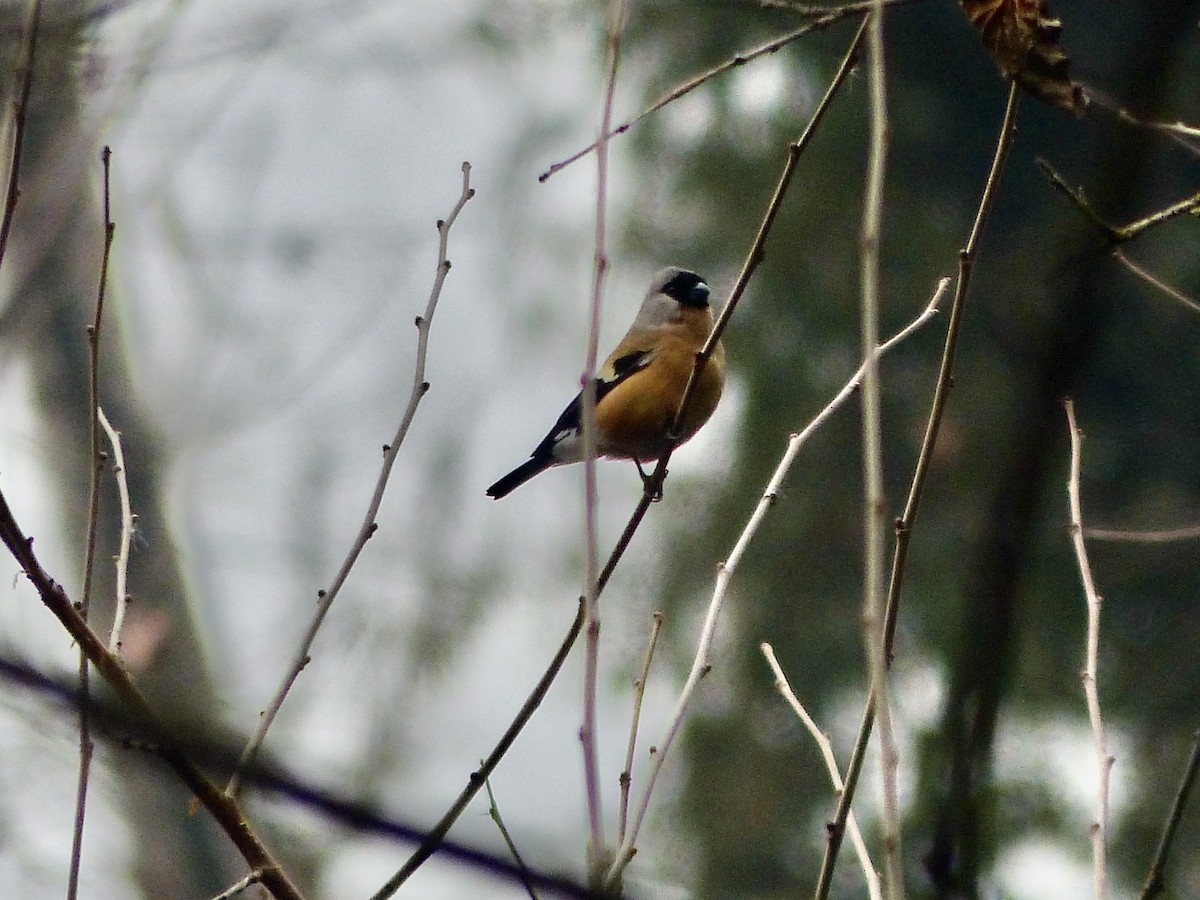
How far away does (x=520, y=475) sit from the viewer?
17.3ft

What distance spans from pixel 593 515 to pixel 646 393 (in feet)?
10.6

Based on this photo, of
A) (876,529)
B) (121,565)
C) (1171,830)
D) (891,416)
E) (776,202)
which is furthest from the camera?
(891,416)

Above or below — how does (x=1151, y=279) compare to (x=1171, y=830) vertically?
above

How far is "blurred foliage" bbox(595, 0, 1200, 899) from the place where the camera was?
8617 millimetres

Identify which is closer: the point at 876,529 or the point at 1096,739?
the point at 876,529

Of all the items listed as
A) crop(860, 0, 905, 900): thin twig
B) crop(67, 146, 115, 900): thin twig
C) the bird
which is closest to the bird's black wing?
the bird

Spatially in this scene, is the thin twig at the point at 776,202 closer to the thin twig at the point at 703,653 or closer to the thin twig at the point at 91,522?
the thin twig at the point at 703,653

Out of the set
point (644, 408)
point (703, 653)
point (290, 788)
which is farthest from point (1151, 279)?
point (644, 408)

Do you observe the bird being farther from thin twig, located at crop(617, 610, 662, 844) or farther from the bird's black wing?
thin twig, located at crop(617, 610, 662, 844)

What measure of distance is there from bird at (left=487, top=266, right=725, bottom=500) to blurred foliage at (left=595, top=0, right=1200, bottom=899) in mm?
3445

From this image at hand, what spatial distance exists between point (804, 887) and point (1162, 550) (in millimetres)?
3162

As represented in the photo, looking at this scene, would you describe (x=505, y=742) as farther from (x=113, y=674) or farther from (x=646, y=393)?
(x=646, y=393)

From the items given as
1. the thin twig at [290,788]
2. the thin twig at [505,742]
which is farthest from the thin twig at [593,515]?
the thin twig at [290,788]

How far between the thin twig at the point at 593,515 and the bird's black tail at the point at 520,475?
334cm
